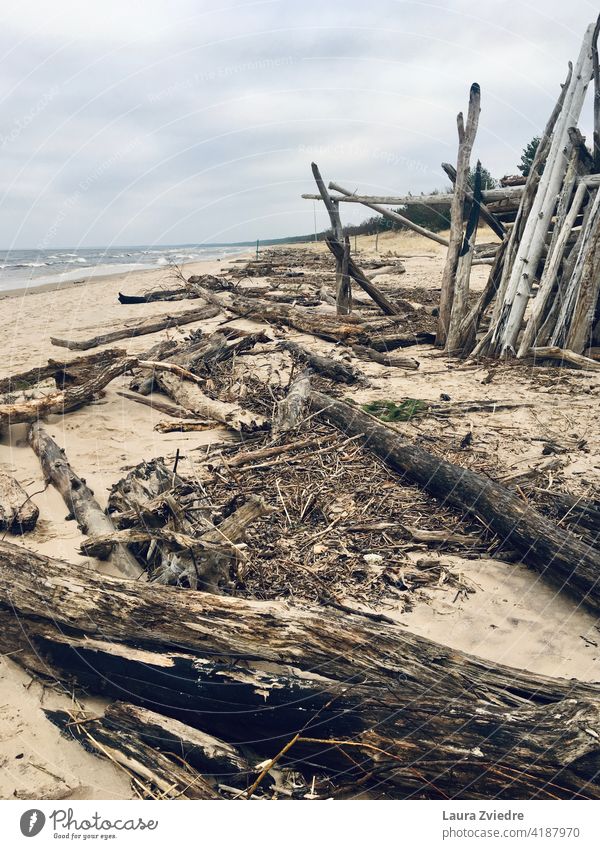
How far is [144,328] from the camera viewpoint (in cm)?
1155

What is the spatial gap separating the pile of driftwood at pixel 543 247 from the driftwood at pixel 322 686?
659cm

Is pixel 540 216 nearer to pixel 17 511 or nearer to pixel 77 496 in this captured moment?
pixel 77 496

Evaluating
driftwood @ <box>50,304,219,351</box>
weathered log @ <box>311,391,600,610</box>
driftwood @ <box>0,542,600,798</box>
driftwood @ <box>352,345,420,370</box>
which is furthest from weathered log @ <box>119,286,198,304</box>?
driftwood @ <box>0,542,600,798</box>

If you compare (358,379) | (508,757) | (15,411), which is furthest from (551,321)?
(508,757)

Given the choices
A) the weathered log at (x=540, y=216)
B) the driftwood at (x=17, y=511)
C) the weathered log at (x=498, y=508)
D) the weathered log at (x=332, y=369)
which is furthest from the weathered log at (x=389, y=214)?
the driftwood at (x=17, y=511)

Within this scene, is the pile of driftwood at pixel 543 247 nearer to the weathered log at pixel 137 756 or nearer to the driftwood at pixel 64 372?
the driftwood at pixel 64 372

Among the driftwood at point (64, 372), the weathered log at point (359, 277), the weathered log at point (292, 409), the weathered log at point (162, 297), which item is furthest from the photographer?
the weathered log at point (162, 297)

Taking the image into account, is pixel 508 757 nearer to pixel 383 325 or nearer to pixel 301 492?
pixel 301 492

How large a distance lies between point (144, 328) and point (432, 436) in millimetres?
7168

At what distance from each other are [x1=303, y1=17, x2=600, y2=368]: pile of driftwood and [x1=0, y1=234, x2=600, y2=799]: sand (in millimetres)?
638

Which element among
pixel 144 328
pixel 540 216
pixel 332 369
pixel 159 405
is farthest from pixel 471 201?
pixel 144 328

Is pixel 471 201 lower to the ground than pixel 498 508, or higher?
higher

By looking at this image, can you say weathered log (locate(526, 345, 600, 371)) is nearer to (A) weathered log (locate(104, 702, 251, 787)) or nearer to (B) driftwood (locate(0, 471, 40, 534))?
(B) driftwood (locate(0, 471, 40, 534))

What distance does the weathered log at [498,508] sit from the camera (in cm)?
378
